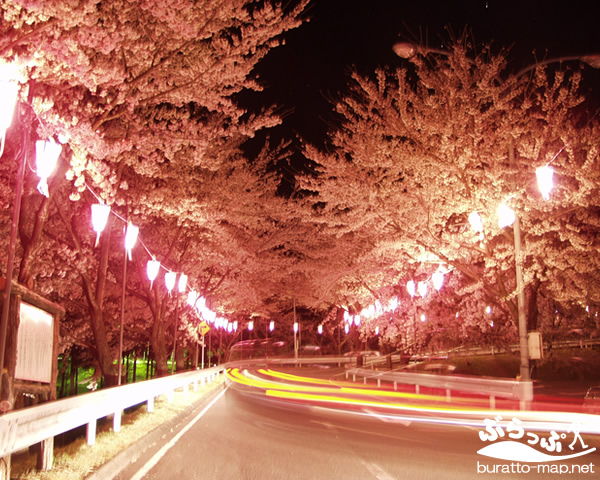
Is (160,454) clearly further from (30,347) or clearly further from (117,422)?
(30,347)

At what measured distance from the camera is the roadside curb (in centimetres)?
672

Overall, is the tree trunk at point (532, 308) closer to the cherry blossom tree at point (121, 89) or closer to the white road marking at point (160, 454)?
the cherry blossom tree at point (121, 89)

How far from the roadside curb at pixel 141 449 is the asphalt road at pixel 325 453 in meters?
0.13

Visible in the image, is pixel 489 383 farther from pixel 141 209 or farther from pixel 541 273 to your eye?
pixel 141 209

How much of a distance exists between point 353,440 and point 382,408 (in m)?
6.05

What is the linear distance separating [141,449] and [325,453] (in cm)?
308

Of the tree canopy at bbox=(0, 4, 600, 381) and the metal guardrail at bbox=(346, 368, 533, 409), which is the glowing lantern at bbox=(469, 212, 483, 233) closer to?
the tree canopy at bbox=(0, 4, 600, 381)

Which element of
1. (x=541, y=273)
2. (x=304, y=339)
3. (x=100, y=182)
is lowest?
(x=304, y=339)

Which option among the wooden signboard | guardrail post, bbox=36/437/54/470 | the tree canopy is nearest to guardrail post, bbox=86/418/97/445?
the wooden signboard

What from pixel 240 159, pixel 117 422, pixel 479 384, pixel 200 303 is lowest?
pixel 479 384

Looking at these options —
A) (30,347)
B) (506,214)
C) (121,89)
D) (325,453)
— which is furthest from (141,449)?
(506,214)

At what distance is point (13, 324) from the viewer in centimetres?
670

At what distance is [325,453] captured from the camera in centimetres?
829

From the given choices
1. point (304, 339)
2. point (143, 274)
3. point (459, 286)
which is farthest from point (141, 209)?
point (304, 339)
